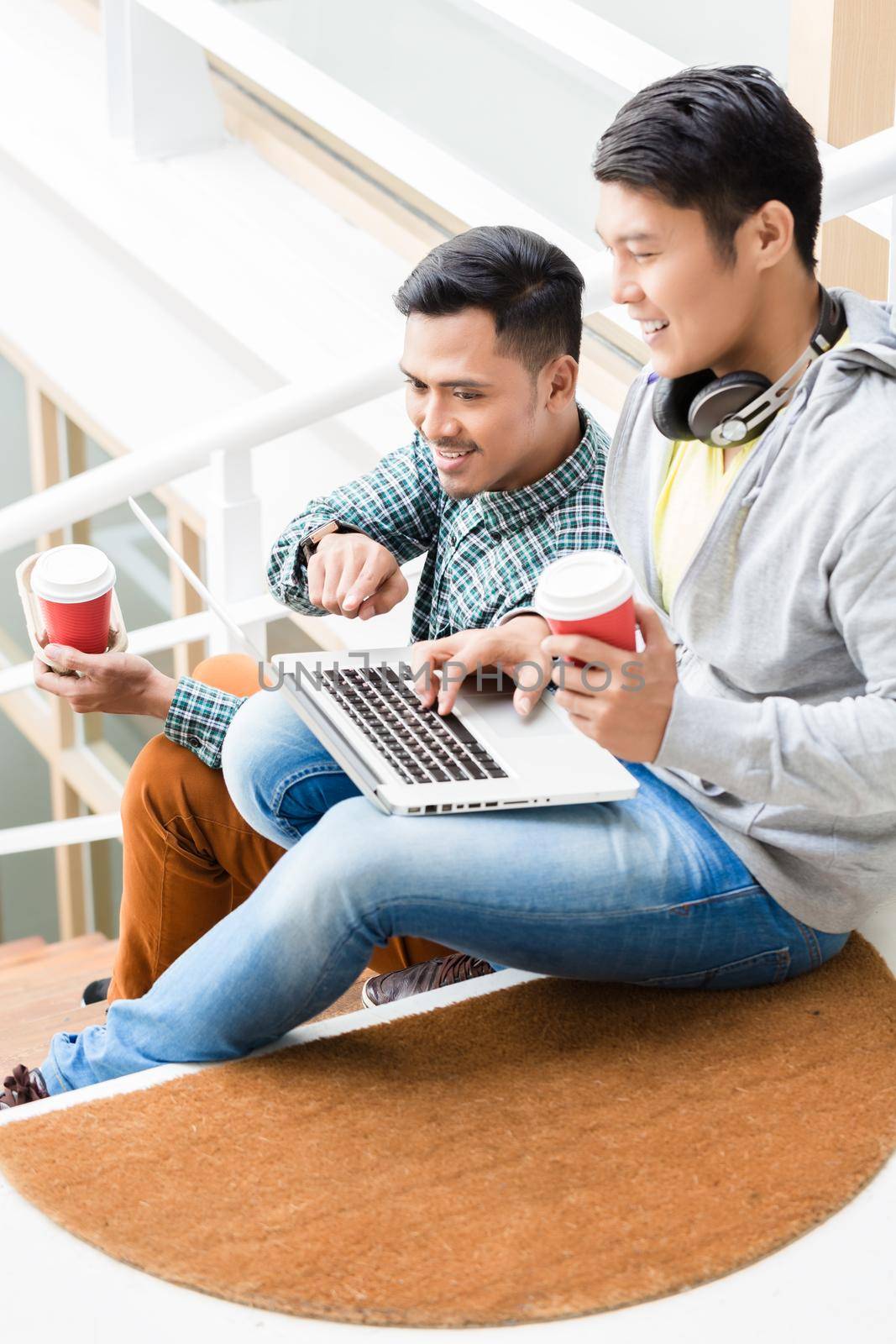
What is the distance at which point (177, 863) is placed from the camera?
5.38 ft

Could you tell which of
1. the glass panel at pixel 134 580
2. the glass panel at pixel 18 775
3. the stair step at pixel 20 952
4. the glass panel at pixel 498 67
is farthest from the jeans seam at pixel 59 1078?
the glass panel at pixel 18 775

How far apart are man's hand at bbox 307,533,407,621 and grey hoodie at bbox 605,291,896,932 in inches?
15.0

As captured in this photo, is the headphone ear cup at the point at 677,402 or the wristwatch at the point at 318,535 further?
the wristwatch at the point at 318,535

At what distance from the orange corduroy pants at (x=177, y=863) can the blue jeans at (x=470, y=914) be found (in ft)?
0.95

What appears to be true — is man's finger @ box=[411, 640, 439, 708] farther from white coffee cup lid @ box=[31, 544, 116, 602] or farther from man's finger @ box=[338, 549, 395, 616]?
white coffee cup lid @ box=[31, 544, 116, 602]

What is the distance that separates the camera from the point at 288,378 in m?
3.34

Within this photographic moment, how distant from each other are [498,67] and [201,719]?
2418 millimetres

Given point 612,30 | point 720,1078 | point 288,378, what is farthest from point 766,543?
point 288,378

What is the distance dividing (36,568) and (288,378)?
1.90 m

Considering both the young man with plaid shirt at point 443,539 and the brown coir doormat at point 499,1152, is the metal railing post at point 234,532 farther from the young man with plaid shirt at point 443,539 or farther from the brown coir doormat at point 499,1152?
the brown coir doormat at point 499,1152

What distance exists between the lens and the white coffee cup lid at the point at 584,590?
109 cm

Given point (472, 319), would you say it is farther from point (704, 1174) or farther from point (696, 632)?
point (704, 1174)

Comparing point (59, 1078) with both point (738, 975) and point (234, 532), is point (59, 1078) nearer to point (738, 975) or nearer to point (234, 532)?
point (738, 975)

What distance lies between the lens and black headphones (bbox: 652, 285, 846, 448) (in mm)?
1277
